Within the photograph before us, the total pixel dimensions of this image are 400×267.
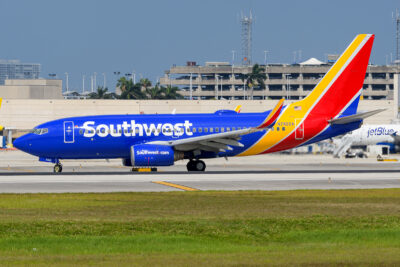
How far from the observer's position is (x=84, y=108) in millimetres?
122062

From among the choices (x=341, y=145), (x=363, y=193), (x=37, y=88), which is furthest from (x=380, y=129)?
(x=37, y=88)

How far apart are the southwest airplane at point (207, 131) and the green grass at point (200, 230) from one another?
683 inches

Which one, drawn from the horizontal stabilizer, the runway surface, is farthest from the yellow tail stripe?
the runway surface

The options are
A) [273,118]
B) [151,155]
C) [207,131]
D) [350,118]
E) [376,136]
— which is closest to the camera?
[151,155]

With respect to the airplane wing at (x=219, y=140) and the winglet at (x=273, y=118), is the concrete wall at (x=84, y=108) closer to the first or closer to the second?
the airplane wing at (x=219, y=140)

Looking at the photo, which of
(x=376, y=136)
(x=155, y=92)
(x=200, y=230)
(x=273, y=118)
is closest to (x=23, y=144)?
(x=273, y=118)

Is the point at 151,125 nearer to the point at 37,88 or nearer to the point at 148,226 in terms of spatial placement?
the point at 148,226

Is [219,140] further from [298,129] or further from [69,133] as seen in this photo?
[69,133]

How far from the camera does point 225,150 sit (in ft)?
175

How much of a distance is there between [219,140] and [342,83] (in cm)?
969

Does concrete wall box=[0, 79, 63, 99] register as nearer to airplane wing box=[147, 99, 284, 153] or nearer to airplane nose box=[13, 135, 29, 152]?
airplane nose box=[13, 135, 29, 152]

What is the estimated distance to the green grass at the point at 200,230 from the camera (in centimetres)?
1964

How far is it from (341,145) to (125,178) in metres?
52.8

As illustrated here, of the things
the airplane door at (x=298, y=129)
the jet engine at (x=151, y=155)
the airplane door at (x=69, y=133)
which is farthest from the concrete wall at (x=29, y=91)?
the airplane door at (x=298, y=129)
